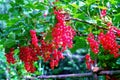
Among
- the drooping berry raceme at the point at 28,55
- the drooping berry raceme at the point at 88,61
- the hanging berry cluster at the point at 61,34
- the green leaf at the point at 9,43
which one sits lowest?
the drooping berry raceme at the point at 88,61

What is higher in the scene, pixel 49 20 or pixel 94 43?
pixel 49 20

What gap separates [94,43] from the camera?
Answer: 69.2 inches

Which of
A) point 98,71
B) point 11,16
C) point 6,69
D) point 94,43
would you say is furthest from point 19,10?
point 6,69

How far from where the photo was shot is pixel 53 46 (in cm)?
185

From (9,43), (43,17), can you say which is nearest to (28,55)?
(9,43)

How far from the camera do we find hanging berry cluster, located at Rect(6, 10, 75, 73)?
1.69 meters

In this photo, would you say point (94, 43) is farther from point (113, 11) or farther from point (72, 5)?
point (113, 11)

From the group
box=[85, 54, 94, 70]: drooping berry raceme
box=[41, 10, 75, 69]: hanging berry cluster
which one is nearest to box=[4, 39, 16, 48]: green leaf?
box=[41, 10, 75, 69]: hanging berry cluster

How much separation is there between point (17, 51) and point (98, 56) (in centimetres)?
61

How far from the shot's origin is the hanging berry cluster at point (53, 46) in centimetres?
169

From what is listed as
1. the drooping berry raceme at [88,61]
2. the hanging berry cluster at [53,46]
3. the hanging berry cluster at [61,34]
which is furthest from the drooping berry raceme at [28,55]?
the drooping berry raceme at [88,61]

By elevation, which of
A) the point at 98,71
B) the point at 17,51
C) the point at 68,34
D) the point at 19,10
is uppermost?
the point at 19,10

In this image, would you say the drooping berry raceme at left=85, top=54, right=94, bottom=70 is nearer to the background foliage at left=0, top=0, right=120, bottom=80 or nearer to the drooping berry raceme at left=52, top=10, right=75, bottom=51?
the background foliage at left=0, top=0, right=120, bottom=80

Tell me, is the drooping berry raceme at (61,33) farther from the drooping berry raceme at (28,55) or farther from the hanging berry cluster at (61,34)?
the drooping berry raceme at (28,55)
